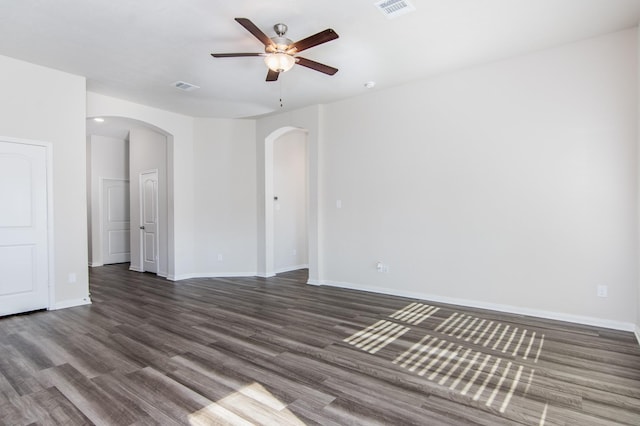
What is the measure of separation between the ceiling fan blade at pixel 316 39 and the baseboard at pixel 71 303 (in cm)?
411

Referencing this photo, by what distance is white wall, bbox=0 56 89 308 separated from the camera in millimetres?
4082

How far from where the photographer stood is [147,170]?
7.06 metres

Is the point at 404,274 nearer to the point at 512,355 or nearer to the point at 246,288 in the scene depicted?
the point at 512,355

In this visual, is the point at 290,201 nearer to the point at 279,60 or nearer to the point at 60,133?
the point at 60,133

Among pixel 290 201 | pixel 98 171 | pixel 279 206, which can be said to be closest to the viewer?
pixel 279 206

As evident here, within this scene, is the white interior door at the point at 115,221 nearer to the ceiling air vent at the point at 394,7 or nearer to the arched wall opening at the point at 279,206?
Answer: the arched wall opening at the point at 279,206

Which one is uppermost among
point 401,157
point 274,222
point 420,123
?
point 420,123

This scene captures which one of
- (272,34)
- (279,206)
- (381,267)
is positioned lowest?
(381,267)

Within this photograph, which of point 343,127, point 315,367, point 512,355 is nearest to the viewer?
point 315,367

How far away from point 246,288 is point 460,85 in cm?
420

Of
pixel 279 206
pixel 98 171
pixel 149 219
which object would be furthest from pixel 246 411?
pixel 98 171

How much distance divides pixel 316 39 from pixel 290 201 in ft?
14.7

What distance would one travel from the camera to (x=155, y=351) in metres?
3.02

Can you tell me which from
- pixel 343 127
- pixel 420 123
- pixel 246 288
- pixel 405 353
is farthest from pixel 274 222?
pixel 405 353
